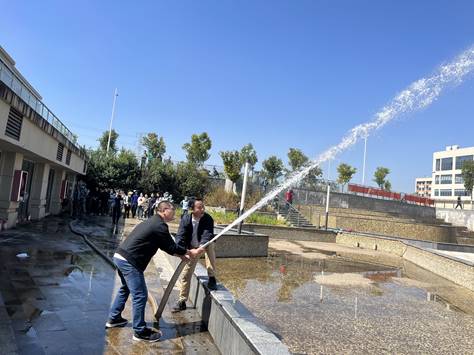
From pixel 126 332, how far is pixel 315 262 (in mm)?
10468

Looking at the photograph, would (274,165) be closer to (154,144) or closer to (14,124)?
(154,144)

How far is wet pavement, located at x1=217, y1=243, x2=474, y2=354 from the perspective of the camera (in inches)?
239

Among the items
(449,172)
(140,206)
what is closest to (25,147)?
(140,206)

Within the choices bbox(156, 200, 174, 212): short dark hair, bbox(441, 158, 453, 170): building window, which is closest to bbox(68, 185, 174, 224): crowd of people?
bbox(156, 200, 174, 212): short dark hair

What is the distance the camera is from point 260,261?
1349 centimetres

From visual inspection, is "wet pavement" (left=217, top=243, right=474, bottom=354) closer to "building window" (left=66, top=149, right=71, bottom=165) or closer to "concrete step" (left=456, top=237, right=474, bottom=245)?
"building window" (left=66, top=149, right=71, bottom=165)

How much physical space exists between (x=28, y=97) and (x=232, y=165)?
1025 inches

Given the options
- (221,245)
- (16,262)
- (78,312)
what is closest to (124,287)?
(78,312)

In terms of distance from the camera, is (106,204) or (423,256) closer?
(423,256)

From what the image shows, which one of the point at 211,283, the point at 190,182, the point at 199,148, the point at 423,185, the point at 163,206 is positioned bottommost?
the point at 211,283

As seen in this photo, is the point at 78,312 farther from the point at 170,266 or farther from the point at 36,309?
the point at 170,266

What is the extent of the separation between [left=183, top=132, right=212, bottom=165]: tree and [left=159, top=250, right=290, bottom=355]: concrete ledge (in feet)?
129

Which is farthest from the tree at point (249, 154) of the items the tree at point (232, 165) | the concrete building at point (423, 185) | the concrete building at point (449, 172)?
the concrete building at point (423, 185)

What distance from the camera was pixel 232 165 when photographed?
37.7 m
